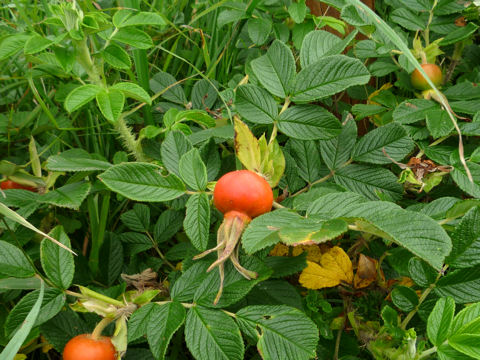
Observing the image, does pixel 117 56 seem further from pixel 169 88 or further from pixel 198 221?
pixel 198 221

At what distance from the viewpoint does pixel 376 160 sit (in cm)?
106

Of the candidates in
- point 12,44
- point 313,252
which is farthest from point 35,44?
point 313,252

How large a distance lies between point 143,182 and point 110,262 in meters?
0.35

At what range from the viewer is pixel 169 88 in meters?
1.42

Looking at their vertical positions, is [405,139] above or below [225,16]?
below

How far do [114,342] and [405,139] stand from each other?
716 mm

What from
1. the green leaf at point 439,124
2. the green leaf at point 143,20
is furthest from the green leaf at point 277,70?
the green leaf at point 439,124

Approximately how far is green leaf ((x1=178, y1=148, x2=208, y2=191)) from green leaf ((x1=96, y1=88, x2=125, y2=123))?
223 millimetres

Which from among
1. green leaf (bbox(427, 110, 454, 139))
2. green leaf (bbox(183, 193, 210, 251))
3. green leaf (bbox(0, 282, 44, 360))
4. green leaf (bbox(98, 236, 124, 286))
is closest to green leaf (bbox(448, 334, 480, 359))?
green leaf (bbox(183, 193, 210, 251))

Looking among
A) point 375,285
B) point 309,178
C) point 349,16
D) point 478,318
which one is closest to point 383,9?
point 349,16

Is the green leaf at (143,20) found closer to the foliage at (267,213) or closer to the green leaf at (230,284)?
the foliage at (267,213)

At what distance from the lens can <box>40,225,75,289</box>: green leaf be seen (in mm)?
924

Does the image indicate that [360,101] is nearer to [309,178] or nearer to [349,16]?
[349,16]

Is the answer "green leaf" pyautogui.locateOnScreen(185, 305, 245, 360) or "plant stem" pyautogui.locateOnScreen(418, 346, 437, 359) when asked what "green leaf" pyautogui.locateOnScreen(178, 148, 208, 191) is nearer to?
"green leaf" pyautogui.locateOnScreen(185, 305, 245, 360)
